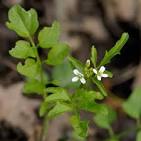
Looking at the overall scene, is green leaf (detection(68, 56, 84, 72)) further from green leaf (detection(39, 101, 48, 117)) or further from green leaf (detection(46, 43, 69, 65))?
green leaf (detection(39, 101, 48, 117))

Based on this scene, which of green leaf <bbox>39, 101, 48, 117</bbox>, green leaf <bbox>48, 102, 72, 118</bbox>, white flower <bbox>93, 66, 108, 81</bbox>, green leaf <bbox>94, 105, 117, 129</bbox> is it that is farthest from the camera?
green leaf <bbox>94, 105, 117, 129</bbox>

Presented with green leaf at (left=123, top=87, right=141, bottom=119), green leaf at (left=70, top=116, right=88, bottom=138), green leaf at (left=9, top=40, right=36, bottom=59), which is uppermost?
green leaf at (left=9, top=40, right=36, bottom=59)

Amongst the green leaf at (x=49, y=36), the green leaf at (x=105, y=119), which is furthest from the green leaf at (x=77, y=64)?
the green leaf at (x=105, y=119)

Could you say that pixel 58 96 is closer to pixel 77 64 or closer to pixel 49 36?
pixel 77 64

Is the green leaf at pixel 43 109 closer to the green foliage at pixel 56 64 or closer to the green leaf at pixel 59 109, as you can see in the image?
the green foliage at pixel 56 64

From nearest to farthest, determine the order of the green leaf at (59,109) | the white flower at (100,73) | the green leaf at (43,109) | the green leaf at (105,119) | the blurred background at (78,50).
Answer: the white flower at (100,73), the green leaf at (59,109), the green leaf at (43,109), the green leaf at (105,119), the blurred background at (78,50)

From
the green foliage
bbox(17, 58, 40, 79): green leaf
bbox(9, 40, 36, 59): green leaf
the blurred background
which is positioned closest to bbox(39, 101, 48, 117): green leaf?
the green foliage

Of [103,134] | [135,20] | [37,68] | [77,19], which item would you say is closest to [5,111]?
[103,134]
